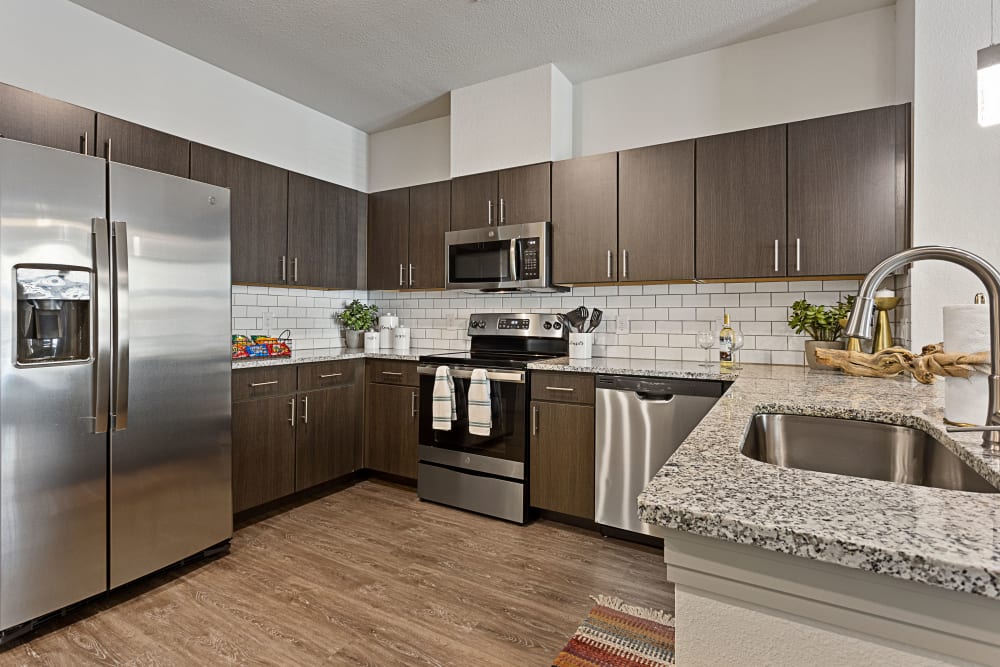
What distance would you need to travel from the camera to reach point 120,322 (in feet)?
7.01

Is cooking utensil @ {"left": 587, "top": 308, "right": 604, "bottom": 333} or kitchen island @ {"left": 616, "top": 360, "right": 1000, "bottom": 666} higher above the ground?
cooking utensil @ {"left": 587, "top": 308, "right": 604, "bottom": 333}

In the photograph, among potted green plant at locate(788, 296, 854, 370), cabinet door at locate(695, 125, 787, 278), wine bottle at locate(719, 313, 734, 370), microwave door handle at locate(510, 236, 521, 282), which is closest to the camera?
potted green plant at locate(788, 296, 854, 370)

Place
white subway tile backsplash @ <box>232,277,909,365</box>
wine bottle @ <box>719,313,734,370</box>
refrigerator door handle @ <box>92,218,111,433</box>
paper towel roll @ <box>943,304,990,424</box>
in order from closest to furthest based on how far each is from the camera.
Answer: paper towel roll @ <box>943,304,990,424</box>
refrigerator door handle @ <box>92,218,111,433</box>
wine bottle @ <box>719,313,734,370</box>
white subway tile backsplash @ <box>232,277,909,365</box>

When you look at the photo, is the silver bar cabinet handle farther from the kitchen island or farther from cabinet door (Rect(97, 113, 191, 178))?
the kitchen island

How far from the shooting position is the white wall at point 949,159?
214 centimetres

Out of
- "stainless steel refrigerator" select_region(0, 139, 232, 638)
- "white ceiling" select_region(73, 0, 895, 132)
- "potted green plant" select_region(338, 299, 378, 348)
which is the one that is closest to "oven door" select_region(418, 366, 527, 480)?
"potted green plant" select_region(338, 299, 378, 348)

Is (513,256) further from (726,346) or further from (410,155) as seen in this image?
(410,155)

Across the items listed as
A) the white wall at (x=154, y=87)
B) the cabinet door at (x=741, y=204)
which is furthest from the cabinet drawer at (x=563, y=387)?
the white wall at (x=154, y=87)

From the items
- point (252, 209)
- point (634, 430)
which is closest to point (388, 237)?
point (252, 209)

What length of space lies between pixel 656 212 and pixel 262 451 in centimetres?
263

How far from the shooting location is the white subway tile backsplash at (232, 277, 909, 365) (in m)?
2.99

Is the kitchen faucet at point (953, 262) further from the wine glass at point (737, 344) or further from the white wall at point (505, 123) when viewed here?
the white wall at point (505, 123)

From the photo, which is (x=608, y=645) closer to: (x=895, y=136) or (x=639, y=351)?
(x=639, y=351)

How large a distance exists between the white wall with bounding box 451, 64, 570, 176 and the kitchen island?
2.90m
